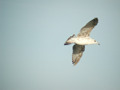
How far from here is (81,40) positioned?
8492mm

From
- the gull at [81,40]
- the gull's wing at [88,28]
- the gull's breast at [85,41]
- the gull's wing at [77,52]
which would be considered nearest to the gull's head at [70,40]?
the gull at [81,40]

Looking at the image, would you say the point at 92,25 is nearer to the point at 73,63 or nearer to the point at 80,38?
the point at 80,38

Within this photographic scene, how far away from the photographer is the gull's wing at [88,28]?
8.70 metres

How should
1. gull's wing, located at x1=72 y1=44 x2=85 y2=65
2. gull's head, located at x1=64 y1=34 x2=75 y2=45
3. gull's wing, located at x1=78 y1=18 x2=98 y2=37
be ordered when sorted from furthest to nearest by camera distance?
gull's wing, located at x1=78 y1=18 x2=98 y2=37 → gull's wing, located at x1=72 y1=44 x2=85 y2=65 → gull's head, located at x1=64 y1=34 x2=75 y2=45

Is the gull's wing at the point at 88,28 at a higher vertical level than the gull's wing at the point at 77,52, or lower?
higher

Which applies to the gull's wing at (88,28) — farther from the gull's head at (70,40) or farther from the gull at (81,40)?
the gull's head at (70,40)

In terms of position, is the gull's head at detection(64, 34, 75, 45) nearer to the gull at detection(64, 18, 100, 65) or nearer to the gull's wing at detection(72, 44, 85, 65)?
the gull at detection(64, 18, 100, 65)

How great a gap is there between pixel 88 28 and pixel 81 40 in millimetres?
841

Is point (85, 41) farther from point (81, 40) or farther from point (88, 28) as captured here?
point (88, 28)

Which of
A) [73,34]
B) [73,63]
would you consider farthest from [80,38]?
[73,63]

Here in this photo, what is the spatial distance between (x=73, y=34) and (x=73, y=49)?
0.82 meters

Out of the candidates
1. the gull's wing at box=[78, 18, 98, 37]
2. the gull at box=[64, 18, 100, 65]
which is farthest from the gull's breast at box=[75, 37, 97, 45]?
the gull's wing at box=[78, 18, 98, 37]

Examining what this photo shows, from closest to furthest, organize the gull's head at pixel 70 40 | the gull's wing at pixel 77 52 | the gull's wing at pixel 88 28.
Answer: the gull's head at pixel 70 40 → the gull's wing at pixel 77 52 → the gull's wing at pixel 88 28

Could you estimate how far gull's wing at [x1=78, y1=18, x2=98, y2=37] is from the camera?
870 centimetres
